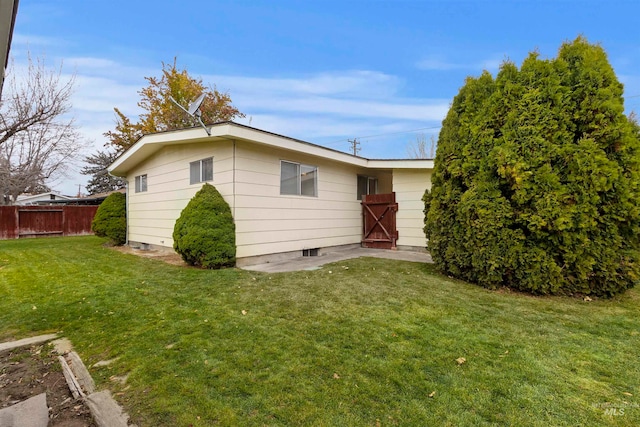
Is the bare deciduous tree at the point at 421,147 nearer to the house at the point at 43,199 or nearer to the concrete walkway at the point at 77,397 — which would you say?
the concrete walkway at the point at 77,397

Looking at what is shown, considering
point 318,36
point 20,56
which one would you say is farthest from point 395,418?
point 20,56

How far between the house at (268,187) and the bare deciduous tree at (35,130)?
A: 6.57 metres

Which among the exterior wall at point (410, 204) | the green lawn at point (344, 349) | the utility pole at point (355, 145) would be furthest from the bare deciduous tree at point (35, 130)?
the utility pole at point (355, 145)

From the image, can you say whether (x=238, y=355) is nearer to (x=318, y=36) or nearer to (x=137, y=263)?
(x=137, y=263)

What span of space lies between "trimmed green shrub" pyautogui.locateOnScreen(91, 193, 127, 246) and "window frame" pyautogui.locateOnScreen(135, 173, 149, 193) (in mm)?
1273

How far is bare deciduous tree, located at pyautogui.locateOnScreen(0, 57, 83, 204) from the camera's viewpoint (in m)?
13.8

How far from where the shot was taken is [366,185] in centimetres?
1128

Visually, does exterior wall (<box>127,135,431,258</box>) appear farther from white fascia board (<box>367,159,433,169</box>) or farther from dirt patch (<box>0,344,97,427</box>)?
dirt patch (<box>0,344,97,427</box>)

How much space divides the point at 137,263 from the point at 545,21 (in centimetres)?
1220

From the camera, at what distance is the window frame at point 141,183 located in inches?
418

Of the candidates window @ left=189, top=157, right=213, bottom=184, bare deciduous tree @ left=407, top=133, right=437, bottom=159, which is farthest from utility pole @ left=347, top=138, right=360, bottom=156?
window @ left=189, top=157, right=213, bottom=184

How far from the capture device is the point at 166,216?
9070 mm

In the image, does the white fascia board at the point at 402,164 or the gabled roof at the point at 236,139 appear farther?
the white fascia board at the point at 402,164

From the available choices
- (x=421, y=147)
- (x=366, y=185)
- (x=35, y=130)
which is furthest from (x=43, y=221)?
(x=421, y=147)
